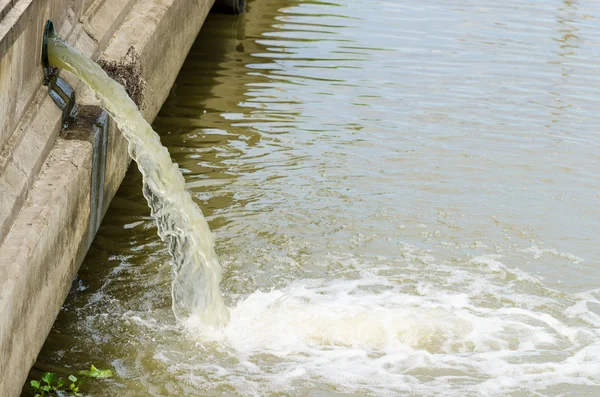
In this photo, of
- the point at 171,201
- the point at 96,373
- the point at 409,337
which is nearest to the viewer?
the point at 96,373

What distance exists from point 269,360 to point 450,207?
2764 millimetres

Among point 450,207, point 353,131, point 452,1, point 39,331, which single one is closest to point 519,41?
point 452,1

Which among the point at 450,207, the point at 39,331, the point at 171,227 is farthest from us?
the point at 450,207

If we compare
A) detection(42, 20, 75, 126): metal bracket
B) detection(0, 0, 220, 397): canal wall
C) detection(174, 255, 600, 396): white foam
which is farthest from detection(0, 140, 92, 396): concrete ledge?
detection(174, 255, 600, 396): white foam

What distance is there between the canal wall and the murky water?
0.53m

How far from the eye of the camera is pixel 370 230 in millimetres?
7566

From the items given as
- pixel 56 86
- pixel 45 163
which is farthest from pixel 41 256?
pixel 56 86

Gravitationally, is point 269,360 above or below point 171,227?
Result: below

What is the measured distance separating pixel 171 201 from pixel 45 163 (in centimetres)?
89

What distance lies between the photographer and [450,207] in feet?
26.3

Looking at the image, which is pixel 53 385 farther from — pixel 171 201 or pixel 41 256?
pixel 171 201

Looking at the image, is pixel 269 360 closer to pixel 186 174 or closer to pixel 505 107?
pixel 186 174

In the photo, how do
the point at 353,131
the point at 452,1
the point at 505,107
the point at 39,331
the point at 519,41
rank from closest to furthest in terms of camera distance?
the point at 39,331 < the point at 353,131 < the point at 505,107 < the point at 519,41 < the point at 452,1

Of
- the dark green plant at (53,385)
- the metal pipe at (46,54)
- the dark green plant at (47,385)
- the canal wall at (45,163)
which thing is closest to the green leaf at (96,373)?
the dark green plant at (53,385)
